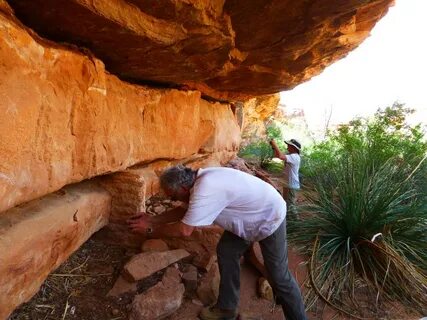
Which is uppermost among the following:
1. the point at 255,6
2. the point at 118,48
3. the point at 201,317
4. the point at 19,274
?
the point at 255,6

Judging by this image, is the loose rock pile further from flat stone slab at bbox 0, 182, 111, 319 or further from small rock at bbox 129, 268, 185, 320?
flat stone slab at bbox 0, 182, 111, 319

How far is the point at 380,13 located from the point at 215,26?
1973 mm

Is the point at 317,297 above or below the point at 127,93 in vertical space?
below

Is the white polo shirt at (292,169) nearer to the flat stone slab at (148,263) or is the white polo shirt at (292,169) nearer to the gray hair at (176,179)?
the flat stone slab at (148,263)

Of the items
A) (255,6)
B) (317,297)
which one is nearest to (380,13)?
(255,6)

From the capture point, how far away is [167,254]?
9.34ft

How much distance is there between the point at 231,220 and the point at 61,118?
1249 millimetres

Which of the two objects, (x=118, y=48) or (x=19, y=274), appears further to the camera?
(x=118, y=48)

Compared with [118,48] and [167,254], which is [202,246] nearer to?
[167,254]

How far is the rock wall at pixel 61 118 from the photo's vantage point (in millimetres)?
1572

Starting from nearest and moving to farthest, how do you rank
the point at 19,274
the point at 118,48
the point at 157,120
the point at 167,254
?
the point at 19,274 < the point at 118,48 < the point at 167,254 < the point at 157,120

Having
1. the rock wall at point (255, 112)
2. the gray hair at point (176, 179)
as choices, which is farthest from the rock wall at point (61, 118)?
the rock wall at point (255, 112)

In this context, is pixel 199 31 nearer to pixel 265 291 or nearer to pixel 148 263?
pixel 148 263

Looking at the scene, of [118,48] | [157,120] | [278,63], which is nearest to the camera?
[118,48]
